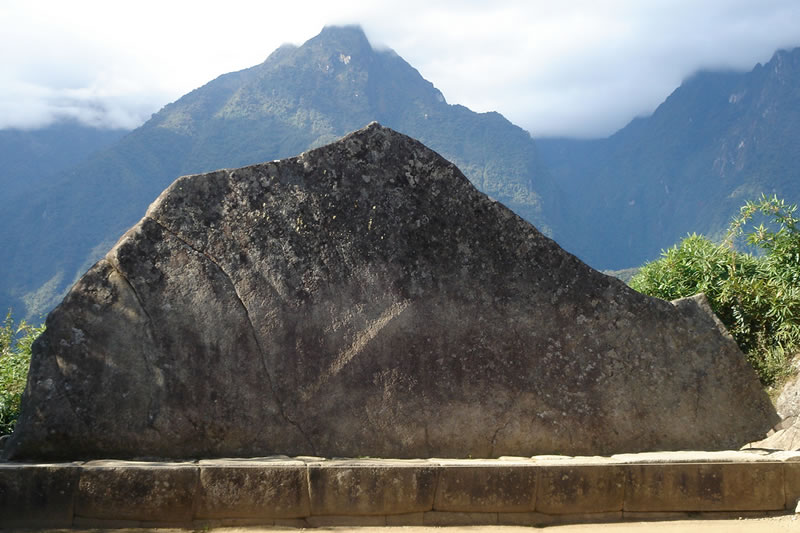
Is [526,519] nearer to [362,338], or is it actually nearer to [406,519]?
[406,519]

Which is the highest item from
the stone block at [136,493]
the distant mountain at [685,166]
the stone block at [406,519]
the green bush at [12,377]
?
the distant mountain at [685,166]

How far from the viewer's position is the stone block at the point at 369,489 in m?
4.79

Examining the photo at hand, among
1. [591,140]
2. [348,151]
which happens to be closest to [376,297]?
[348,151]

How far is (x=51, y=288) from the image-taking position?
73.1m

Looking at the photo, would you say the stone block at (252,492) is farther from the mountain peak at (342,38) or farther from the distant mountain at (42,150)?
the mountain peak at (342,38)

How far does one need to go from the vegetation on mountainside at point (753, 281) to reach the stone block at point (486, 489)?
10.00ft

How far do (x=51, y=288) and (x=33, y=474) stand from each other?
75937 mm

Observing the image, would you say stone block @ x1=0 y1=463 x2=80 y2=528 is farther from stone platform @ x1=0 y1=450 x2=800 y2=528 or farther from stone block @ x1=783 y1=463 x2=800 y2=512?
stone block @ x1=783 y1=463 x2=800 y2=512

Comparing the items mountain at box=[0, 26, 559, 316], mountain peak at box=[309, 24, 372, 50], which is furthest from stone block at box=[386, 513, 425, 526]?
mountain peak at box=[309, 24, 372, 50]

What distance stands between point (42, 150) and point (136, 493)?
5090 inches

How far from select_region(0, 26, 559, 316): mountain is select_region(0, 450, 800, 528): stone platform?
6627 cm

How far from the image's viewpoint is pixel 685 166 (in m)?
117

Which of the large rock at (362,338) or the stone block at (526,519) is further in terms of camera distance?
the large rock at (362,338)

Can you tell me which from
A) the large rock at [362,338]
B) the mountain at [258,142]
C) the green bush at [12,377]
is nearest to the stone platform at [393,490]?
the large rock at [362,338]
